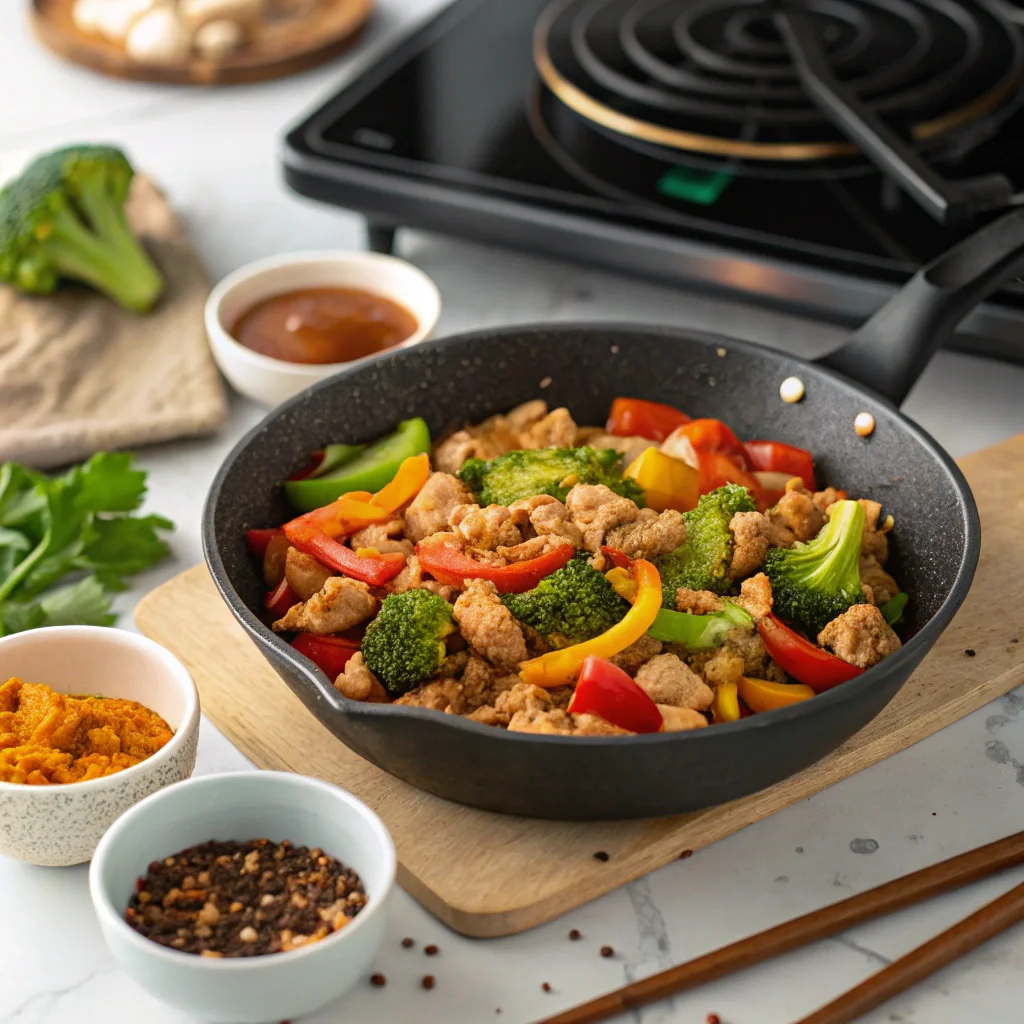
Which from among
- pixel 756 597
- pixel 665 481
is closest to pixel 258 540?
pixel 665 481

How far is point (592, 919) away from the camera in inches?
63.7

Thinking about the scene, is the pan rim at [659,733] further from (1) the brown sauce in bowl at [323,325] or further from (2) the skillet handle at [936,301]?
(1) the brown sauce in bowl at [323,325]

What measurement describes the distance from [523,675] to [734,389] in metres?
0.74

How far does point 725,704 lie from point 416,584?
1.44 ft

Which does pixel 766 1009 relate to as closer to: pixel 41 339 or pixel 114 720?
pixel 114 720

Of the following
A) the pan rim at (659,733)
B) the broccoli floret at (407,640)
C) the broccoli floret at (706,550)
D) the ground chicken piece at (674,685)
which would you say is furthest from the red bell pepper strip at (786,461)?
the broccoli floret at (407,640)

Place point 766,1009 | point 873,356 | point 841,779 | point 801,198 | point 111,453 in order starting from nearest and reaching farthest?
1. point 766,1009
2. point 841,779
3. point 873,356
4. point 111,453
5. point 801,198

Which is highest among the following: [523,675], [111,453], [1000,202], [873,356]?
[1000,202]

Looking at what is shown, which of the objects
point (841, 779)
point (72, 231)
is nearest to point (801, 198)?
point (841, 779)

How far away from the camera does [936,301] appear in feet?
6.65

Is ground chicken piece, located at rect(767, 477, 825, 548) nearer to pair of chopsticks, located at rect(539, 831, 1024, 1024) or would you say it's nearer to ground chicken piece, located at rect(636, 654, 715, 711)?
ground chicken piece, located at rect(636, 654, 715, 711)

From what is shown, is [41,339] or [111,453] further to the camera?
[41,339]

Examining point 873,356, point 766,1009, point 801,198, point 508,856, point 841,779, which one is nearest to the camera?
point 766,1009

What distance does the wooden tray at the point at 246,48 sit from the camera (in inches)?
142
